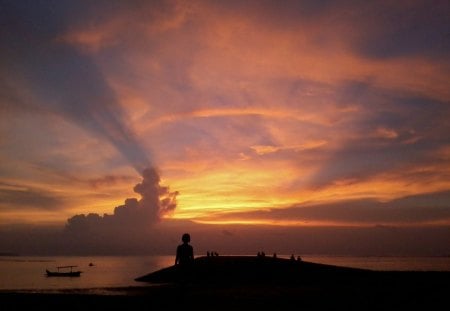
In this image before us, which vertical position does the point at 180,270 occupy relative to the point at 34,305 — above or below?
above

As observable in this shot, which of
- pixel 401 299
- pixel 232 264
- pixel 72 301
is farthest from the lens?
pixel 232 264

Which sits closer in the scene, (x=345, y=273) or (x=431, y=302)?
(x=431, y=302)

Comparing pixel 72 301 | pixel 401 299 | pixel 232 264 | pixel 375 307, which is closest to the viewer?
pixel 375 307

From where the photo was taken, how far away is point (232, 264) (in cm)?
4291

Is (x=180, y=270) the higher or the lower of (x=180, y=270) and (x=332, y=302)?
the higher

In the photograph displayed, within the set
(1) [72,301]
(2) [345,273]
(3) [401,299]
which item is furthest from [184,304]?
(2) [345,273]

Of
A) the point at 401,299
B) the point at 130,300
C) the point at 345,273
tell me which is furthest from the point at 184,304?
the point at 345,273

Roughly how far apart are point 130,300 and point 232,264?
27760 mm

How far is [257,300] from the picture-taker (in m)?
16.4

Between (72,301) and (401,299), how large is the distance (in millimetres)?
12522

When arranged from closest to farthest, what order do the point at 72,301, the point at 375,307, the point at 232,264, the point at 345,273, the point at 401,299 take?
1. the point at 375,307
2. the point at 72,301
3. the point at 401,299
4. the point at 345,273
5. the point at 232,264

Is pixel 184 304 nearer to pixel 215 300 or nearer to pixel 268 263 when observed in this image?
pixel 215 300

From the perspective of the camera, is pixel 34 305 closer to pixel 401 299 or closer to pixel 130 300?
pixel 130 300

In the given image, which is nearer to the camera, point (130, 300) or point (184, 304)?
point (184, 304)
